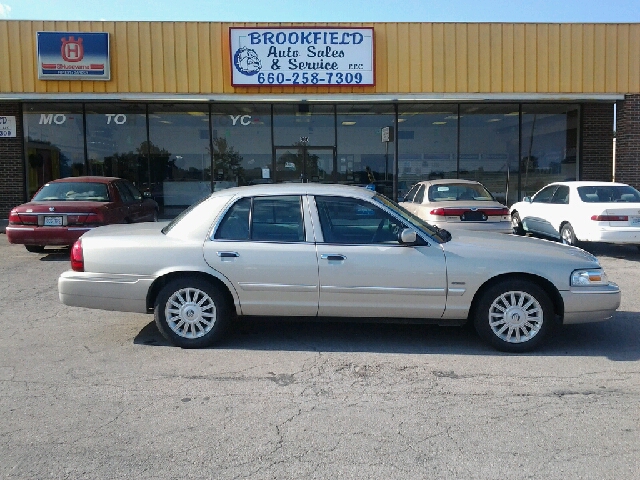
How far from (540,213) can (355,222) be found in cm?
863

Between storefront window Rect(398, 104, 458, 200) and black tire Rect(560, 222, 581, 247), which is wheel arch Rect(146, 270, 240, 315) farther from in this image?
storefront window Rect(398, 104, 458, 200)

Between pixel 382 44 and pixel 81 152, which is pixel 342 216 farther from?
pixel 81 152

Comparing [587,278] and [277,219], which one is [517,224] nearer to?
[587,278]

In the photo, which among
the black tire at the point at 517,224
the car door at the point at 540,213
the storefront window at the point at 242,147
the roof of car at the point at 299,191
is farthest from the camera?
the storefront window at the point at 242,147

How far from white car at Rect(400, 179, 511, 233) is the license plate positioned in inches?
255

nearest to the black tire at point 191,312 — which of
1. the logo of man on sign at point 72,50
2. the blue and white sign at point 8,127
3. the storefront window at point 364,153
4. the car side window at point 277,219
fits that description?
the car side window at point 277,219

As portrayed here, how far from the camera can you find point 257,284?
568 cm

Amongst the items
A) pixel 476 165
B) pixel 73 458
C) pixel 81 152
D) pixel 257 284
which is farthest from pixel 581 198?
pixel 81 152

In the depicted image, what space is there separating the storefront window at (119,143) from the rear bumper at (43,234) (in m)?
6.26

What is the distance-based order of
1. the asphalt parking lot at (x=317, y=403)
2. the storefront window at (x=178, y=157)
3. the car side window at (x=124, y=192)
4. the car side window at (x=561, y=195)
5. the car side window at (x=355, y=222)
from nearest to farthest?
1. the asphalt parking lot at (x=317, y=403)
2. the car side window at (x=355, y=222)
3. the car side window at (x=124, y=192)
4. the car side window at (x=561, y=195)
5. the storefront window at (x=178, y=157)

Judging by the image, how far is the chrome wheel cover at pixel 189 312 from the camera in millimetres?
5750

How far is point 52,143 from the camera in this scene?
1672cm

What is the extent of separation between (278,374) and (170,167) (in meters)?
12.9

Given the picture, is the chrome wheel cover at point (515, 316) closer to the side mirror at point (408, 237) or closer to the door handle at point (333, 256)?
the side mirror at point (408, 237)
